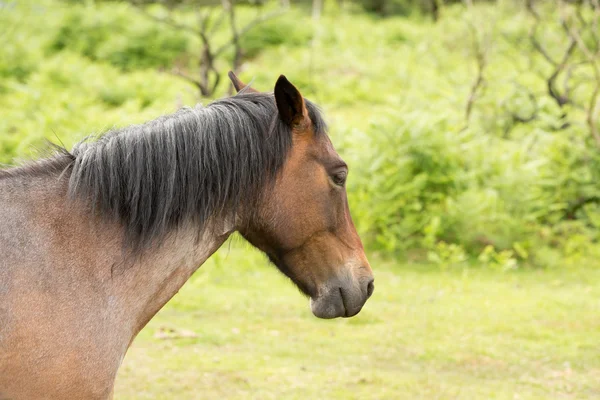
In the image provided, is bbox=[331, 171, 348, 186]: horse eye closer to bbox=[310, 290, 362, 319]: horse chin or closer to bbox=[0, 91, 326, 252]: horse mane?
bbox=[0, 91, 326, 252]: horse mane

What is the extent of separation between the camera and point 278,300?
7508mm

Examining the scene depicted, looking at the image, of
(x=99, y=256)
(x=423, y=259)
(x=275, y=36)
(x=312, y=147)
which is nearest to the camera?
(x=99, y=256)

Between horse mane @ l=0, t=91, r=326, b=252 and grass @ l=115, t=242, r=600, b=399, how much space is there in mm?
2436

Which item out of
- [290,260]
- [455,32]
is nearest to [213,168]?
[290,260]

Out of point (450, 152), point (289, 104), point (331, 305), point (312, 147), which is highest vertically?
point (289, 104)

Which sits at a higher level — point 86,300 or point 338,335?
point 86,300

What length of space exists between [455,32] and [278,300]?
13867mm

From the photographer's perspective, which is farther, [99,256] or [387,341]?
[387,341]

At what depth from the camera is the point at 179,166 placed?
275 cm

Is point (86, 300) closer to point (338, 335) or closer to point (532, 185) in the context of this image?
point (338, 335)

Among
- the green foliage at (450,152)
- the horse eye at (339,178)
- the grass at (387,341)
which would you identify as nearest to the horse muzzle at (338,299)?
the horse eye at (339,178)

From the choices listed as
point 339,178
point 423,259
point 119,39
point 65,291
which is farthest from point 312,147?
point 119,39

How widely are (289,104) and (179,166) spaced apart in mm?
493

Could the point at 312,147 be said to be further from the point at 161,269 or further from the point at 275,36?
the point at 275,36
